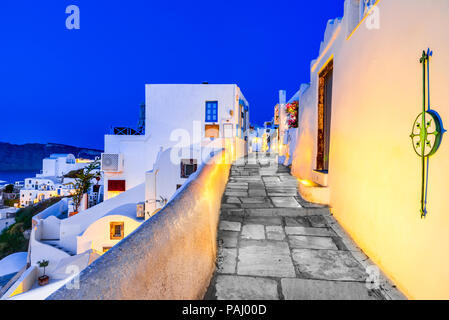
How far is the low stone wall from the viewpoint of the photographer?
35.7 inches

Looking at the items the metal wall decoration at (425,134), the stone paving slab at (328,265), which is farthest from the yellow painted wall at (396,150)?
the stone paving slab at (328,265)

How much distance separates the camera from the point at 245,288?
6.54 ft

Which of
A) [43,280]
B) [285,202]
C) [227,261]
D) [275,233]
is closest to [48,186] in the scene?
[43,280]

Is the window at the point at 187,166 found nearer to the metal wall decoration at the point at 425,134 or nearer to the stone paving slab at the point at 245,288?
the stone paving slab at the point at 245,288

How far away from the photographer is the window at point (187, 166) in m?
13.1

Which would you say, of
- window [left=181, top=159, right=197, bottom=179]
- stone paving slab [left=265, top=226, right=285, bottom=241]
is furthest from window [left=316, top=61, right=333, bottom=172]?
window [left=181, top=159, right=197, bottom=179]

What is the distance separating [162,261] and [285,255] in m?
1.72

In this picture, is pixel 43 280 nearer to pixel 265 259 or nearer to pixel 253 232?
pixel 253 232

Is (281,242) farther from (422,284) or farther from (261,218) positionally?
(422,284)

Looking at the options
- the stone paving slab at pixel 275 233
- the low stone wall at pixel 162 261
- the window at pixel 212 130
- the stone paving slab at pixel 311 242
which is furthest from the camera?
the window at pixel 212 130

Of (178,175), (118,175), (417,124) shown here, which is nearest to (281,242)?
(417,124)

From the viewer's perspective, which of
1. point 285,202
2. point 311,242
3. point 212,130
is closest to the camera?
point 311,242

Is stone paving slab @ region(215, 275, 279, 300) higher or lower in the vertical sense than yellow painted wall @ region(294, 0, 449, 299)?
lower

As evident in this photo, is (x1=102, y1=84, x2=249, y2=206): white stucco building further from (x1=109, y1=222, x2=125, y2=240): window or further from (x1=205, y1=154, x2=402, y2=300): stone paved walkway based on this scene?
(x1=205, y1=154, x2=402, y2=300): stone paved walkway
